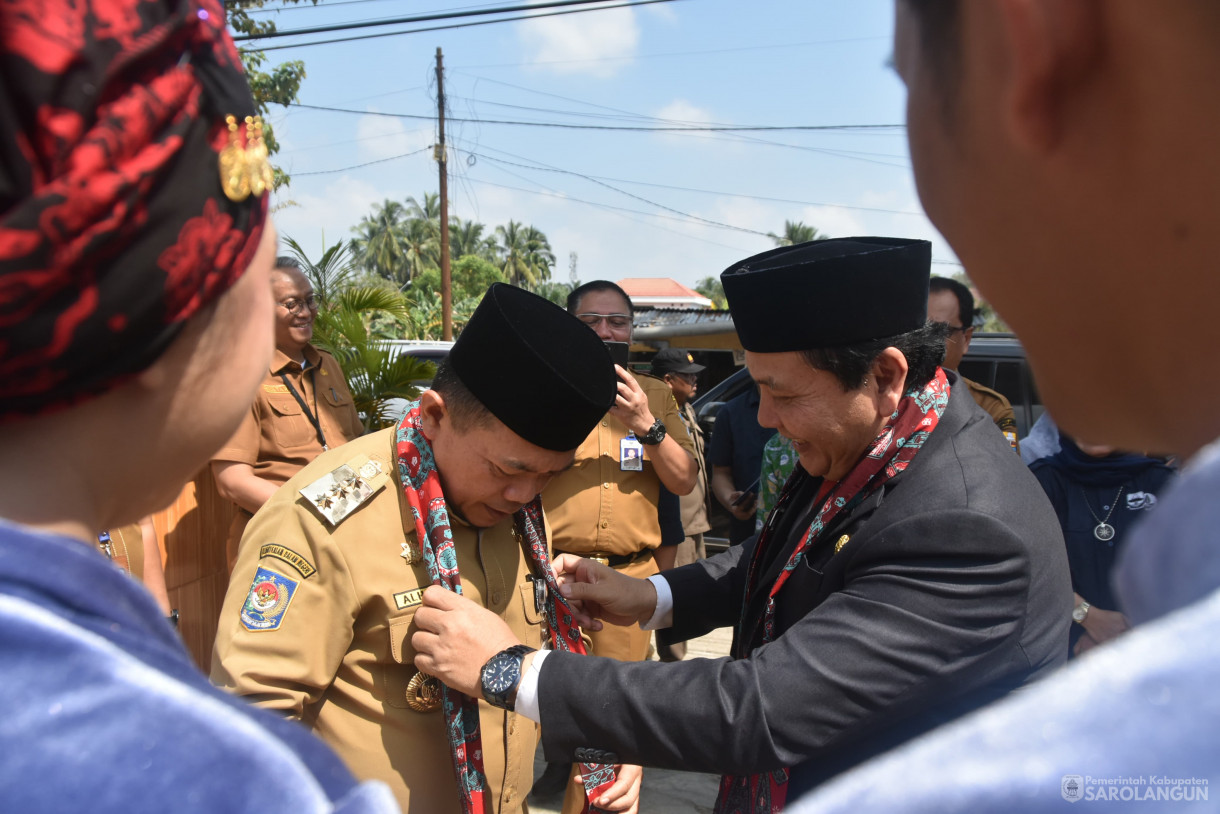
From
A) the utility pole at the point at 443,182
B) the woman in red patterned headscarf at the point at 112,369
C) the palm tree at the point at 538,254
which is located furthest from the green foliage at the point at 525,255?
the woman in red patterned headscarf at the point at 112,369

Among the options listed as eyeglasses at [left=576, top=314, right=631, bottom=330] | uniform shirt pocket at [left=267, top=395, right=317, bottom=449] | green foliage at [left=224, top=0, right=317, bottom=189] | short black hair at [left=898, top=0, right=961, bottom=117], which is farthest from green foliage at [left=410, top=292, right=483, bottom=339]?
short black hair at [left=898, top=0, right=961, bottom=117]

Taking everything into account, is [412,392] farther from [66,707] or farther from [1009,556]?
[66,707]

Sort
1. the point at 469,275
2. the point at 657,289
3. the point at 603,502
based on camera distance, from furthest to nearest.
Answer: the point at 657,289 < the point at 469,275 < the point at 603,502

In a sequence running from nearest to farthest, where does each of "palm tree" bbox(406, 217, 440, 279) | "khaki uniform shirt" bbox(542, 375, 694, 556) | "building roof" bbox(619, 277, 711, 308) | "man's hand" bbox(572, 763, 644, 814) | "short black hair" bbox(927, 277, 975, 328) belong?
1. "man's hand" bbox(572, 763, 644, 814)
2. "khaki uniform shirt" bbox(542, 375, 694, 556)
3. "short black hair" bbox(927, 277, 975, 328)
4. "palm tree" bbox(406, 217, 440, 279)
5. "building roof" bbox(619, 277, 711, 308)

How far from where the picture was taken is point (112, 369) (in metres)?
0.56

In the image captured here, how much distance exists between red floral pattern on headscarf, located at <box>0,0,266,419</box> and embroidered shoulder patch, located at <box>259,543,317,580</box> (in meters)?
1.14

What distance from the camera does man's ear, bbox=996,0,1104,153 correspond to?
1.66ft

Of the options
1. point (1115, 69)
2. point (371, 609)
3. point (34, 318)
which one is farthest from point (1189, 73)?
point (371, 609)

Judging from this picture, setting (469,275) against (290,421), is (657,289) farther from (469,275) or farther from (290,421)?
(290,421)


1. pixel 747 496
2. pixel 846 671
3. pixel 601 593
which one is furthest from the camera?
pixel 747 496

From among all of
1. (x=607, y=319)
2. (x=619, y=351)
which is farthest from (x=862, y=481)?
(x=607, y=319)

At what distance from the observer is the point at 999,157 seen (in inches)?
23.0

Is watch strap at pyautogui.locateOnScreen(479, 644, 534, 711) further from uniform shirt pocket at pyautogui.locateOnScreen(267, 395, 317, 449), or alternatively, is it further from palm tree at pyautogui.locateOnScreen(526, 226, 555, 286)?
palm tree at pyautogui.locateOnScreen(526, 226, 555, 286)

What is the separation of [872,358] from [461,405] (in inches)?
39.9
